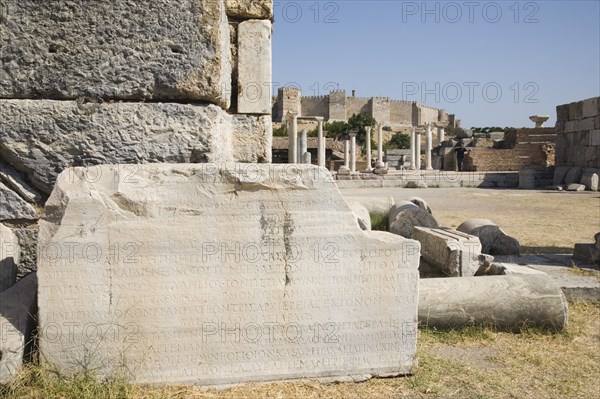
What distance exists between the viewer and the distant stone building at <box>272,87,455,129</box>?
2768 inches

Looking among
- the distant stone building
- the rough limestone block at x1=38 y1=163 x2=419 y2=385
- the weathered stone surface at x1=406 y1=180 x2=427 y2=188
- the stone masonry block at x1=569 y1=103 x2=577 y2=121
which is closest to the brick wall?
the stone masonry block at x1=569 y1=103 x2=577 y2=121

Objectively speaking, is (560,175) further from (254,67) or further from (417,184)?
(254,67)

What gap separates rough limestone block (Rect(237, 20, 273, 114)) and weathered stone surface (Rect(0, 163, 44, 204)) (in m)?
1.55

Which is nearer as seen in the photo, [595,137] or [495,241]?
[495,241]

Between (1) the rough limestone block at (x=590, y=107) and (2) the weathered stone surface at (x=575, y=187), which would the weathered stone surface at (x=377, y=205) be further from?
(1) the rough limestone block at (x=590, y=107)

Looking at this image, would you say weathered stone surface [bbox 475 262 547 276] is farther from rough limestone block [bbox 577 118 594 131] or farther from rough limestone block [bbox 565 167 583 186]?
rough limestone block [bbox 565 167 583 186]

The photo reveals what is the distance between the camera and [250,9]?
3.73m

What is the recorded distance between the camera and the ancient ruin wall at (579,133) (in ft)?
63.3

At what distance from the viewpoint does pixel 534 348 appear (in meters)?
3.59

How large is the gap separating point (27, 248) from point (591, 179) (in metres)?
20.8

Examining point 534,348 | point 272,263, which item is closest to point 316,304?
point 272,263

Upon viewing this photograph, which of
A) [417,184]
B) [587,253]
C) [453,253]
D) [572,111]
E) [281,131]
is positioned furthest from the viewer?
[281,131]

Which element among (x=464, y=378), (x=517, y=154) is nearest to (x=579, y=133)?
(x=517, y=154)

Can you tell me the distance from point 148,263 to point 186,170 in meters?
0.54
